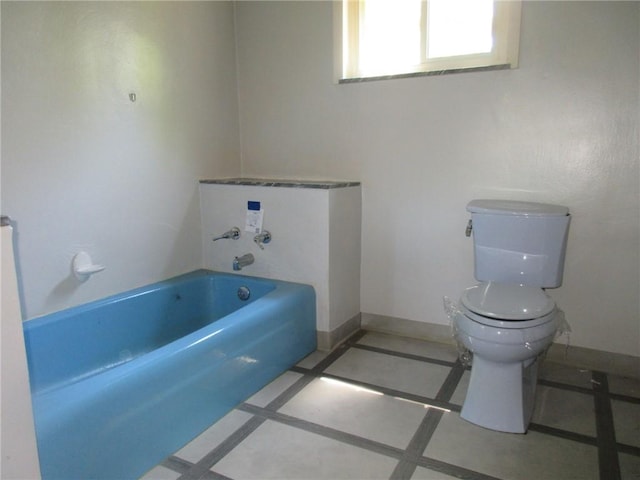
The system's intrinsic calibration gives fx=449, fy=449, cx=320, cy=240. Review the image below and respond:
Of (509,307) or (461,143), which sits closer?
(509,307)

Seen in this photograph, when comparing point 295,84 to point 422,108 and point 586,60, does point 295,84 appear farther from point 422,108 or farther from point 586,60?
point 586,60

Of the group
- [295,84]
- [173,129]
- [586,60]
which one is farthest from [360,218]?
[586,60]

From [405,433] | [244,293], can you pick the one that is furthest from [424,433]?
[244,293]

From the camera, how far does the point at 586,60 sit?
6.34 feet

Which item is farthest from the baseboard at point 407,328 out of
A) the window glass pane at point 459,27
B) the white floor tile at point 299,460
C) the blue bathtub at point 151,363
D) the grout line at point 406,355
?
the window glass pane at point 459,27

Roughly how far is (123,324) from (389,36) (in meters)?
1.99

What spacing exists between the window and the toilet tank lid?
63 cm

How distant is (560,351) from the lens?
220 centimetres

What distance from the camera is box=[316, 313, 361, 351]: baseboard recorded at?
236 centimetres

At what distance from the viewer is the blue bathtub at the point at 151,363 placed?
124 centimetres

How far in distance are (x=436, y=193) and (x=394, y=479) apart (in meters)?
1.40

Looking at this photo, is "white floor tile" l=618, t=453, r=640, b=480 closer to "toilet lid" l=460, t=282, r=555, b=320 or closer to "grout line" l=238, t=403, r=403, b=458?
"toilet lid" l=460, t=282, r=555, b=320

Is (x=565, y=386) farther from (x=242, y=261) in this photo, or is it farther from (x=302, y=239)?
(x=242, y=261)

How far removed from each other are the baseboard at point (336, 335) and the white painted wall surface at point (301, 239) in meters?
0.02
